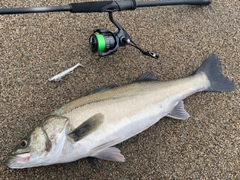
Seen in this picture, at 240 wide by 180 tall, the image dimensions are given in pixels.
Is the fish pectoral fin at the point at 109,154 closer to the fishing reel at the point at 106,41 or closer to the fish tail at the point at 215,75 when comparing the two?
the fishing reel at the point at 106,41

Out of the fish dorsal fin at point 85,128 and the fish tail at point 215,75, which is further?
the fish tail at point 215,75

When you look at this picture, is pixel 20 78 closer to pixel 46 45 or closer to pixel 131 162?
pixel 46 45

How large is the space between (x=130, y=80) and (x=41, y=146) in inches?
32.4

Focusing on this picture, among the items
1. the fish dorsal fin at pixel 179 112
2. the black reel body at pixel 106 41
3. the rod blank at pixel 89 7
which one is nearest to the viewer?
the rod blank at pixel 89 7

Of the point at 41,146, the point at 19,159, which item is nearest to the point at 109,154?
the point at 41,146

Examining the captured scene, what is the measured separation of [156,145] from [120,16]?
103 centimetres

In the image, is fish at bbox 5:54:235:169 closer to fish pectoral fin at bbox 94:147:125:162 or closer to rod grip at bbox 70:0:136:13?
fish pectoral fin at bbox 94:147:125:162

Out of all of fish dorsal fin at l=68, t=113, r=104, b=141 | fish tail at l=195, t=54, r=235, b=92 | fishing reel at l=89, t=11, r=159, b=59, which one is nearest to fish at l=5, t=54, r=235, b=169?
fish dorsal fin at l=68, t=113, r=104, b=141

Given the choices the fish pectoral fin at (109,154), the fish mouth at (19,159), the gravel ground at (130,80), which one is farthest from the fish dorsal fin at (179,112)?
the fish mouth at (19,159)

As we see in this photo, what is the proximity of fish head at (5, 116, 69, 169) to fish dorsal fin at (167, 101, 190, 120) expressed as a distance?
75 centimetres

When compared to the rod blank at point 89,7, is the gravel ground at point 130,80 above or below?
below

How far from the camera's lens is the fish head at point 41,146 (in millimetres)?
1480

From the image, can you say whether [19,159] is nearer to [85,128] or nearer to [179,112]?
[85,128]

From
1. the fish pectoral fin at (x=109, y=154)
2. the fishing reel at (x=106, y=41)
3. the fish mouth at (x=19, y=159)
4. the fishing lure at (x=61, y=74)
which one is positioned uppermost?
the fishing reel at (x=106, y=41)
